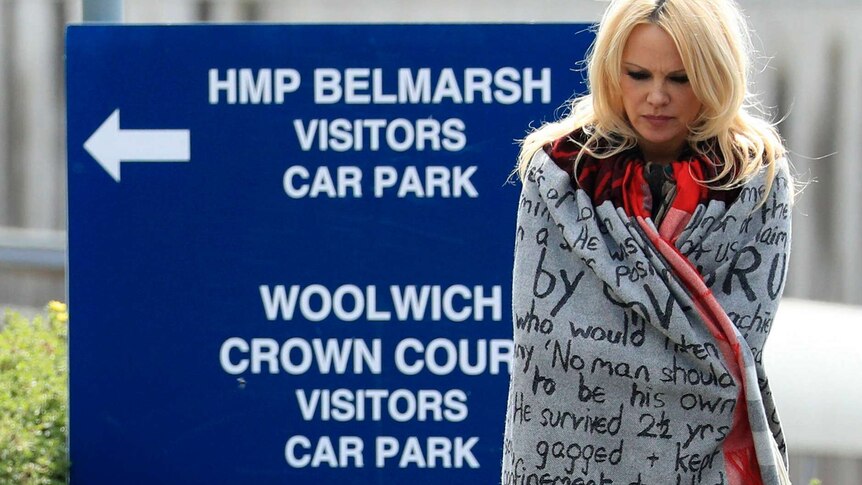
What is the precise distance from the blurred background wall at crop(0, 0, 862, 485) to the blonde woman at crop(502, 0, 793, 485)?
2.55 meters

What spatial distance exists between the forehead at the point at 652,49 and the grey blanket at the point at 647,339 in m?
0.18

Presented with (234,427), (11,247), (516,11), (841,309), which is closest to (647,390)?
(234,427)

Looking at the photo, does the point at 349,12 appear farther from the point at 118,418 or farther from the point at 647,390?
the point at 647,390

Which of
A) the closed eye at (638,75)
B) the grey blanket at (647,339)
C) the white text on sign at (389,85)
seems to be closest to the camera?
the grey blanket at (647,339)

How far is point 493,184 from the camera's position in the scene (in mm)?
3178

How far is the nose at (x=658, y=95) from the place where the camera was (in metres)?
1.75

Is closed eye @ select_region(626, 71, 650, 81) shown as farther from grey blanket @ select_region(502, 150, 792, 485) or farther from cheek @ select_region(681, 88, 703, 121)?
grey blanket @ select_region(502, 150, 792, 485)

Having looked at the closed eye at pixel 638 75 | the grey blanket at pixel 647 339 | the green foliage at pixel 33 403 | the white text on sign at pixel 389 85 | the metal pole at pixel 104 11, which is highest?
the metal pole at pixel 104 11

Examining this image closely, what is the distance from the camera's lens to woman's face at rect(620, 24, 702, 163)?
175 centimetres

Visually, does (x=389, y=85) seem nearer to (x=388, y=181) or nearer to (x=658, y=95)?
(x=388, y=181)

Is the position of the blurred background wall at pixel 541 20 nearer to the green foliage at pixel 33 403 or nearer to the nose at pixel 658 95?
the green foliage at pixel 33 403

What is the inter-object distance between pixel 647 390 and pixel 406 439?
5.17ft

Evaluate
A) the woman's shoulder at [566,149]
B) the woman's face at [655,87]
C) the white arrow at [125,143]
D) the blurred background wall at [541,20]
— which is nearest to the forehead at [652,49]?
the woman's face at [655,87]

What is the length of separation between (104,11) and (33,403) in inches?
39.2
